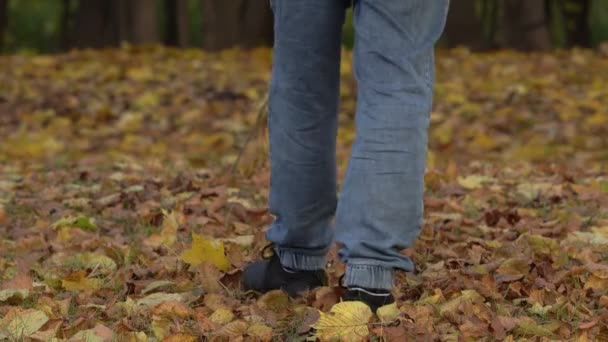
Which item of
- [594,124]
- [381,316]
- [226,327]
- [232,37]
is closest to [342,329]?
[381,316]

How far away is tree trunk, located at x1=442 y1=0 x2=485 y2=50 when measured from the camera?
13.0 metres

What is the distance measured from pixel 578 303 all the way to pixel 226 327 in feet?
3.24

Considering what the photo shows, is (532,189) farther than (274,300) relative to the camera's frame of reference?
Yes

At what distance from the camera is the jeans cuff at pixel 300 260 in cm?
297

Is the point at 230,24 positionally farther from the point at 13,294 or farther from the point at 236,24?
the point at 13,294

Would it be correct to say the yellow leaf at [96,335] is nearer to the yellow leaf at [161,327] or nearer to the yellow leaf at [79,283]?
the yellow leaf at [161,327]

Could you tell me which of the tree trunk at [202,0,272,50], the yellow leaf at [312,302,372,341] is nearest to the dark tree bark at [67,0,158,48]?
the tree trunk at [202,0,272,50]

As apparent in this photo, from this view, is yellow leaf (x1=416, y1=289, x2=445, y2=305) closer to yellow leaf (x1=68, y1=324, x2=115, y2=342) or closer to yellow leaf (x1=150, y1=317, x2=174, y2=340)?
yellow leaf (x1=150, y1=317, x2=174, y2=340)

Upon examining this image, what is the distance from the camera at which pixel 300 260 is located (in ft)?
9.77

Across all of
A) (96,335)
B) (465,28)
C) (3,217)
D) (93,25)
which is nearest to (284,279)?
(96,335)

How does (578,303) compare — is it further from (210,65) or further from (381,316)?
(210,65)

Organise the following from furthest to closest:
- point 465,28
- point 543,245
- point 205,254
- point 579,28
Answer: point 579,28 < point 465,28 < point 543,245 < point 205,254

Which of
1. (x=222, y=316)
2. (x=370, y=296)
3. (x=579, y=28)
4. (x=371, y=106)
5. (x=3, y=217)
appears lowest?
(x=3, y=217)

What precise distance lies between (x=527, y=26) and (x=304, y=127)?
1094 cm
